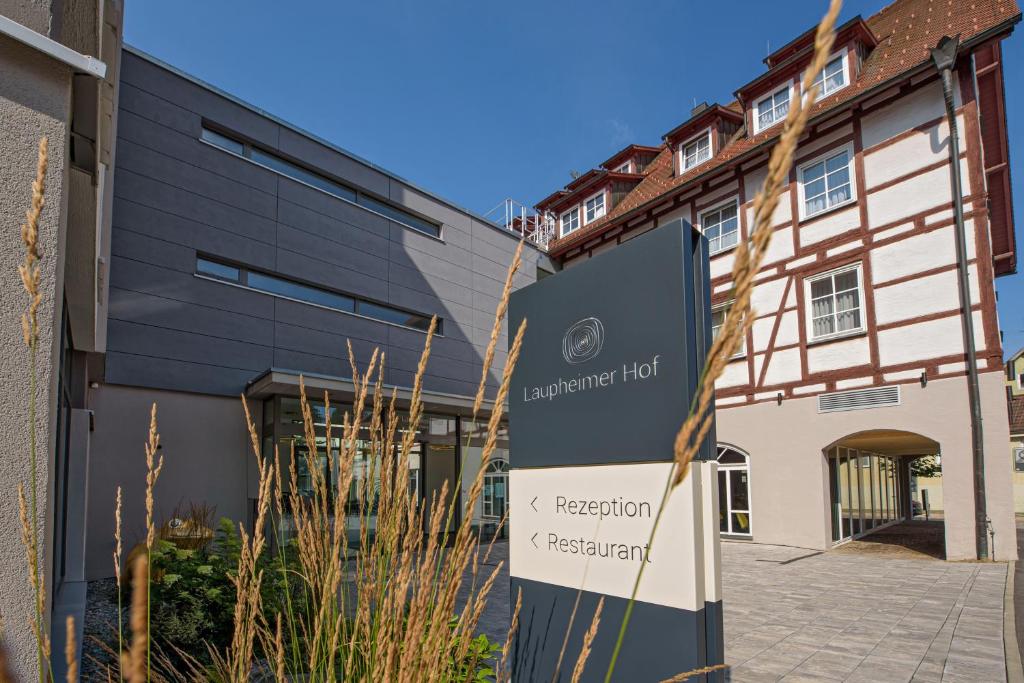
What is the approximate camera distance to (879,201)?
35.1 feet

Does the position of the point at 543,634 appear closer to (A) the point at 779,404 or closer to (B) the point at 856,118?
(A) the point at 779,404

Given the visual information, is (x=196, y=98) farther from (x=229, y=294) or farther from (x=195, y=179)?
(x=229, y=294)

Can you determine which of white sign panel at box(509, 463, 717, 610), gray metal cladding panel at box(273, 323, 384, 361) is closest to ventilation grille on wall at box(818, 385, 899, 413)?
gray metal cladding panel at box(273, 323, 384, 361)

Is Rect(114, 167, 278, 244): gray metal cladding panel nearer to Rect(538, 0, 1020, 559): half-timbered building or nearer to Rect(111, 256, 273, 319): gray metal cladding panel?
Rect(111, 256, 273, 319): gray metal cladding panel

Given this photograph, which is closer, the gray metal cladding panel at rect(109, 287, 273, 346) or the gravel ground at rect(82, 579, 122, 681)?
the gravel ground at rect(82, 579, 122, 681)

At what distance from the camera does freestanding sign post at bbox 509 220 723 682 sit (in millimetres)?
2137

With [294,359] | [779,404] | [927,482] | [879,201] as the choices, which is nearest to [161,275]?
[294,359]

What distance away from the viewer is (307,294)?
11.7 m

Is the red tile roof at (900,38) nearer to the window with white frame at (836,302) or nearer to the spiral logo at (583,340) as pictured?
Answer: the window with white frame at (836,302)

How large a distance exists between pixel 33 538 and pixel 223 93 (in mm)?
11770

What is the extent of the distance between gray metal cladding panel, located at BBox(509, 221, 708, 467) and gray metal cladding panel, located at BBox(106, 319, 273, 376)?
8.22 meters

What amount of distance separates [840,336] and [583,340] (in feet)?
32.7

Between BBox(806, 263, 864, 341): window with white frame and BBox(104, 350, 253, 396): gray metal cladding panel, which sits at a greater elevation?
BBox(806, 263, 864, 341): window with white frame

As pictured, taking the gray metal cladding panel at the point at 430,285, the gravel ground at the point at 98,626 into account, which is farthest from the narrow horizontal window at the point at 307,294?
the gravel ground at the point at 98,626
